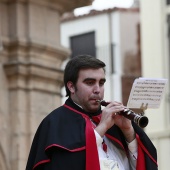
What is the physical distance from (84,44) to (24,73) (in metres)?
16.0

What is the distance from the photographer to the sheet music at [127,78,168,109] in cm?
645

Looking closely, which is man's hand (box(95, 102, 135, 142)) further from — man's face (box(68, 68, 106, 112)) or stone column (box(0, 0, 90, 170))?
stone column (box(0, 0, 90, 170))

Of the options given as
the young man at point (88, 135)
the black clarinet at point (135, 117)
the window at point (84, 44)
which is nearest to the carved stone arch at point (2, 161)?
the young man at point (88, 135)

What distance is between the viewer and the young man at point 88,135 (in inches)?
244

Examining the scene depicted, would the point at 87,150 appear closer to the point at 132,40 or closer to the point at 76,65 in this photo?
the point at 76,65

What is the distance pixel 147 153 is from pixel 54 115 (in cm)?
62

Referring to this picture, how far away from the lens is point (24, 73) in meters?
12.7

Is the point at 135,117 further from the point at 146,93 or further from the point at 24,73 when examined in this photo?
the point at 24,73

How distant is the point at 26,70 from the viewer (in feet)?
41.8

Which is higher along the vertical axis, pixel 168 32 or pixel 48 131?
pixel 168 32

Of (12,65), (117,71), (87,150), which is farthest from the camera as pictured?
(117,71)

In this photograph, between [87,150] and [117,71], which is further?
→ [117,71]

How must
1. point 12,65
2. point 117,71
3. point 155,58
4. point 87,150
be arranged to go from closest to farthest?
point 87,150 < point 12,65 < point 155,58 < point 117,71

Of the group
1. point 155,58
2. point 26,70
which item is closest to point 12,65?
point 26,70
